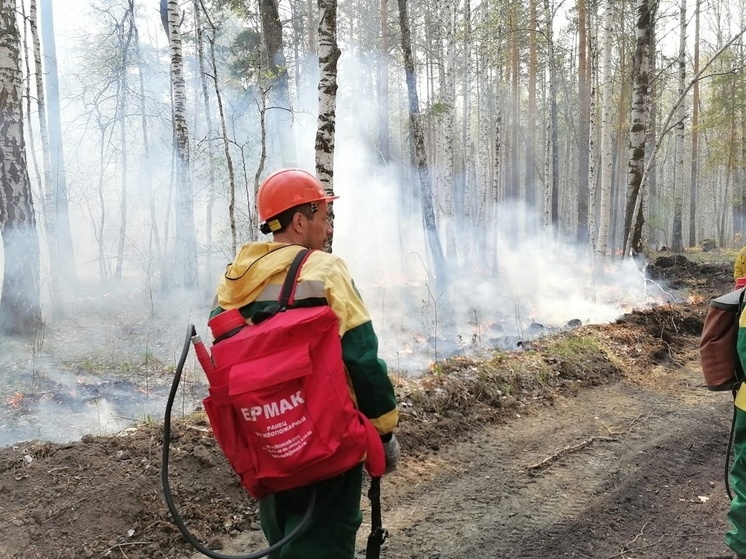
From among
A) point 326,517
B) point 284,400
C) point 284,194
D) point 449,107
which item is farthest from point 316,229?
point 449,107

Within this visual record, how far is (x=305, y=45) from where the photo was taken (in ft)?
90.2

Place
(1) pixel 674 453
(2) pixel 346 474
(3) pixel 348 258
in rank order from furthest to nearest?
(3) pixel 348 258, (1) pixel 674 453, (2) pixel 346 474

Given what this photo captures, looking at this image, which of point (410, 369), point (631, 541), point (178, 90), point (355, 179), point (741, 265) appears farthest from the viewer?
point (355, 179)

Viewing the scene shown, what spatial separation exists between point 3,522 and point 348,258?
1972 centimetres

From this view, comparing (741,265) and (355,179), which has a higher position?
(355,179)

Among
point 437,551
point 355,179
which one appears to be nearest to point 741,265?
point 437,551

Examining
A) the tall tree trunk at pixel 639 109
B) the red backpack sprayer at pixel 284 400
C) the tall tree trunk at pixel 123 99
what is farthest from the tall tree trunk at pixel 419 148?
the red backpack sprayer at pixel 284 400

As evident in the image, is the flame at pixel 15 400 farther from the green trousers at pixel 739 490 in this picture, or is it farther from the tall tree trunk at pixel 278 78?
the green trousers at pixel 739 490

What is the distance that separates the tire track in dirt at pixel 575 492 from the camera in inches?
134

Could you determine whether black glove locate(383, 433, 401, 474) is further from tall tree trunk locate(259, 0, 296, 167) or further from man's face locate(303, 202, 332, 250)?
tall tree trunk locate(259, 0, 296, 167)

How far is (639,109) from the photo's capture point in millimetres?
12750

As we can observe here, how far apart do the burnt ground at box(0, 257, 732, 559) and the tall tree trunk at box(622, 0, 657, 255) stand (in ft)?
27.3

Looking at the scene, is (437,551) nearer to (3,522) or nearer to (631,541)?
(631,541)

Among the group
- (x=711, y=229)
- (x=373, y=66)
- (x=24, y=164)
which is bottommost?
(x=711, y=229)
